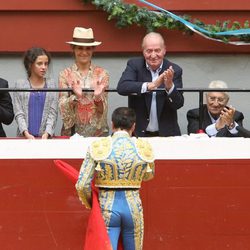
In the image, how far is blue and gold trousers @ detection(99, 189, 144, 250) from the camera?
779cm

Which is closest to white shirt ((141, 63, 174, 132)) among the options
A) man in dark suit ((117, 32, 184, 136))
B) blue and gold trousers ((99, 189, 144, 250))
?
man in dark suit ((117, 32, 184, 136))

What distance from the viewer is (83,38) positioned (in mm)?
8938

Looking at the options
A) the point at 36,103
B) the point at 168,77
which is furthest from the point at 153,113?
the point at 36,103

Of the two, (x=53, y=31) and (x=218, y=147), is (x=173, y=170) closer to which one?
(x=218, y=147)

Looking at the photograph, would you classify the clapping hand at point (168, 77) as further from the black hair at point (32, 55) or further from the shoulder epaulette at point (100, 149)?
the black hair at point (32, 55)

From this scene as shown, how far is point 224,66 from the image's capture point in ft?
32.5

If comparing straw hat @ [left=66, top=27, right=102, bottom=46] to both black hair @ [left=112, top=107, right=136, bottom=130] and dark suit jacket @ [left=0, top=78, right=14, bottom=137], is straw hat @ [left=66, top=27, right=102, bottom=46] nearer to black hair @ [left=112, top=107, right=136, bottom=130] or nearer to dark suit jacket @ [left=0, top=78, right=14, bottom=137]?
dark suit jacket @ [left=0, top=78, right=14, bottom=137]

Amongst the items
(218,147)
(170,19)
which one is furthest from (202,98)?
(170,19)

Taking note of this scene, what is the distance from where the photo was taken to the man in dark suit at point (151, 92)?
340 inches

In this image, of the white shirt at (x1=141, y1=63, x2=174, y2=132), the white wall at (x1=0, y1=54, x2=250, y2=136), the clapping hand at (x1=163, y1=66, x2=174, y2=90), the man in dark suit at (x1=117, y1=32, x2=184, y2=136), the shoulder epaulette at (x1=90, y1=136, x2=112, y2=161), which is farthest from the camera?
the white wall at (x1=0, y1=54, x2=250, y2=136)

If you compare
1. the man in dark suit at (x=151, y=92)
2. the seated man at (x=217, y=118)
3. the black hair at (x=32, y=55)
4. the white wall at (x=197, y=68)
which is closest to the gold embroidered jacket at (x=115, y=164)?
the man in dark suit at (x=151, y=92)

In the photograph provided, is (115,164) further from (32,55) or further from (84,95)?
(32,55)

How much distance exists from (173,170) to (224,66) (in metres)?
1.50

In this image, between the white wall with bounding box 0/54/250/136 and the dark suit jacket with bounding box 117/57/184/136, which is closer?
the dark suit jacket with bounding box 117/57/184/136
